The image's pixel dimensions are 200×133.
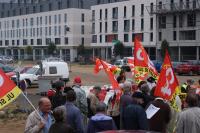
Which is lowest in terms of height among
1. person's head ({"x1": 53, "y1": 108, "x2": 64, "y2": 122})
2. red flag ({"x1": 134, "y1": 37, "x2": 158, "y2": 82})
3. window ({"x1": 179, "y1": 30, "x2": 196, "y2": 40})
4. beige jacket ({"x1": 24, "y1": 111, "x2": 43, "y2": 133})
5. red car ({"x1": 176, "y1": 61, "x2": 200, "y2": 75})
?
red car ({"x1": 176, "y1": 61, "x2": 200, "y2": 75})

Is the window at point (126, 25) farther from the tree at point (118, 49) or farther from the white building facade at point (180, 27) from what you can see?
the white building facade at point (180, 27)

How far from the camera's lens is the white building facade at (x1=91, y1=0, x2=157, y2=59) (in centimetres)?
8131

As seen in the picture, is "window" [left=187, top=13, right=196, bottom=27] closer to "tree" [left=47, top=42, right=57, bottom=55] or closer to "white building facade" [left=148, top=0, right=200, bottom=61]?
"white building facade" [left=148, top=0, right=200, bottom=61]

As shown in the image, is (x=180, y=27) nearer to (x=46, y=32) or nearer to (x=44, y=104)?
(x=46, y=32)

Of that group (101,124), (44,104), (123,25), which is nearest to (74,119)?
(101,124)

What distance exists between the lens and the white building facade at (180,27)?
71.8 meters

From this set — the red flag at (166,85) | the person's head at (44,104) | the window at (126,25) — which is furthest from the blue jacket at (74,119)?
the window at (126,25)

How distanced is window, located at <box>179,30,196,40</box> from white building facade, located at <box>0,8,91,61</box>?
27.4 metres

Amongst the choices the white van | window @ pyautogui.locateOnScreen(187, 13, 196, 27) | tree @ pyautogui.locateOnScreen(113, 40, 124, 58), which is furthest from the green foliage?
the white van

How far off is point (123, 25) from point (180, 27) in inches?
669

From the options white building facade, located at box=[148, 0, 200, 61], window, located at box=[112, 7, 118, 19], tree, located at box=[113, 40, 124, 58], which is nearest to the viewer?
white building facade, located at box=[148, 0, 200, 61]

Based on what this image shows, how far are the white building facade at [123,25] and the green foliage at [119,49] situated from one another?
1783mm

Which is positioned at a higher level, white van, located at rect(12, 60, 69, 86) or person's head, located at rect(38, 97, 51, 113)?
person's head, located at rect(38, 97, 51, 113)

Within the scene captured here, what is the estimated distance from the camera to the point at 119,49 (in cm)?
8500
